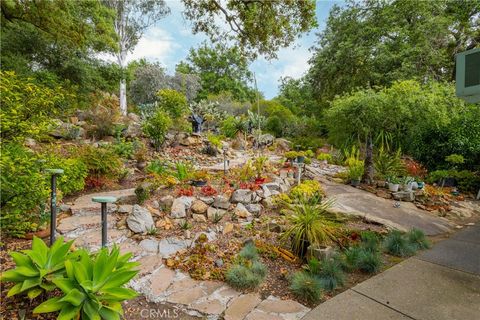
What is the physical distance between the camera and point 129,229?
10.2 feet

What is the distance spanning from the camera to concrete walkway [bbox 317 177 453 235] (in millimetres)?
3855

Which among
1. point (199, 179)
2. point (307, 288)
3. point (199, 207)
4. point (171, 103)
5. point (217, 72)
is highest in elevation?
point (217, 72)

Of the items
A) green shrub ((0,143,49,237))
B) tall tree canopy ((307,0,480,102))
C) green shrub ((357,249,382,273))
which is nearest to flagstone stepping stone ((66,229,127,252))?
green shrub ((0,143,49,237))

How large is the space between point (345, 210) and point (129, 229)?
3.37 m

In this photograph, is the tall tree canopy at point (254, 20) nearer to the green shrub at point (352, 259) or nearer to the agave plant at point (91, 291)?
the green shrub at point (352, 259)

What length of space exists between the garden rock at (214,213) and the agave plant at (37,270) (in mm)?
2059

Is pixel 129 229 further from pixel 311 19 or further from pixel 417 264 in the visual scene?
pixel 311 19

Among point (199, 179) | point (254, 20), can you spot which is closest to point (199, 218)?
point (199, 179)

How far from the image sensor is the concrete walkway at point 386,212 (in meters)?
3.86

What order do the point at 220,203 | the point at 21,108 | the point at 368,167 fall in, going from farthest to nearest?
the point at 368,167
the point at 220,203
the point at 21,108

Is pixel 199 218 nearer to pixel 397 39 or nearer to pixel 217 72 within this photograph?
pixel 397 39

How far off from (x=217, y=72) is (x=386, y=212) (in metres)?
18.9

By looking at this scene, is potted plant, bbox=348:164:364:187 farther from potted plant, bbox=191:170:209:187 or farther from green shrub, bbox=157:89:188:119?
green shrub, bbox=157:89:188:119

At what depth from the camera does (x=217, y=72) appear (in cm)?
2067
